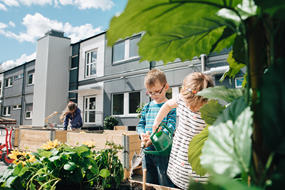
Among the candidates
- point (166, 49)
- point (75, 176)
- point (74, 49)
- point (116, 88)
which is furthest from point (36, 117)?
point (166, 49)

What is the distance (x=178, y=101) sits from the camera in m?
1.53

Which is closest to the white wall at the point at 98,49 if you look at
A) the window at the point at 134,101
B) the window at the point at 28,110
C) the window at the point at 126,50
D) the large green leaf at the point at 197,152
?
the window at the point at 126,50

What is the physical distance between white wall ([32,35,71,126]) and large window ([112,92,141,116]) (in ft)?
17.0

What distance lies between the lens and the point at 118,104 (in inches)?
479

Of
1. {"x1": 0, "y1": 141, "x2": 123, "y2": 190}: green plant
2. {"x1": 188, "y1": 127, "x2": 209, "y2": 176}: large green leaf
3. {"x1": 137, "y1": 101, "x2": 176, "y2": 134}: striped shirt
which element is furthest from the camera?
{"x1": 137, "y1": 101, "x2": 176, "y2": 134}: striped shirt

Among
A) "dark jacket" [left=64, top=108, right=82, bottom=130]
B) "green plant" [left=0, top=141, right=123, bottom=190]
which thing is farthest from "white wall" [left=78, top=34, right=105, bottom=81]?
"green plant" [left=0, top=141, right=123, bottom=190]

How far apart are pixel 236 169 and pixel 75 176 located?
61.3 inches

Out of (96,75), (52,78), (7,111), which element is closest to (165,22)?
(96,75)

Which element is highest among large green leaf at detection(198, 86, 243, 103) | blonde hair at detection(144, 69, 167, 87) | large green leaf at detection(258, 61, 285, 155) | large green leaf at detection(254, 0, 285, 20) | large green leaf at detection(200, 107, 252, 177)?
blonde hair at detection(144, 69, 167, 87)

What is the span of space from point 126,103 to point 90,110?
304 centimetres

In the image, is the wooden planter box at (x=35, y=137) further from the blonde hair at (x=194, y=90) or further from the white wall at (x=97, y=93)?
the white wall at (x=97, y=93)

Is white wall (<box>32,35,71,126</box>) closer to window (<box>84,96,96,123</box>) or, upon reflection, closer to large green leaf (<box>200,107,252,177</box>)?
window (<box>84,96,96,123</box>)

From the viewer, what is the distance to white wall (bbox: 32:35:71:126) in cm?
1514

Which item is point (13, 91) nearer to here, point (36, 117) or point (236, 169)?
point (36, 117)
